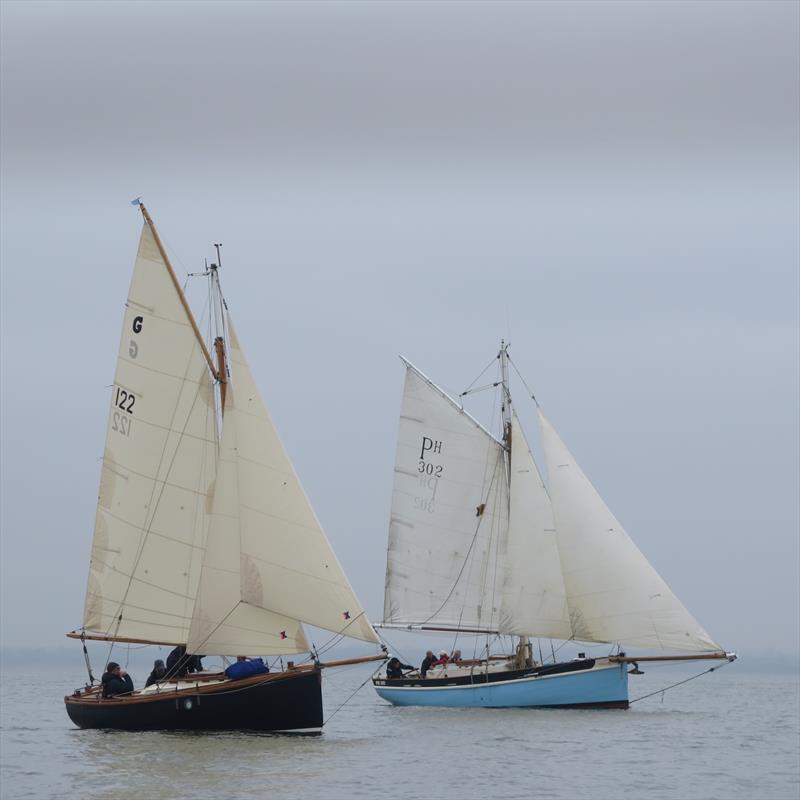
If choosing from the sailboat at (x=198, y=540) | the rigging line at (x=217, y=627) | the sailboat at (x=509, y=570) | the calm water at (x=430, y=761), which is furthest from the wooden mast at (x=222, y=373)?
the sailboat at (x=509, y=570)

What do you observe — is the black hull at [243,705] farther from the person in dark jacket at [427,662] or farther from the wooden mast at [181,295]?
the person in dark jacket at [427,662]

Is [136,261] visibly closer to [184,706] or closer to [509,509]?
[184,706]

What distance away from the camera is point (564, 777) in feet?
133

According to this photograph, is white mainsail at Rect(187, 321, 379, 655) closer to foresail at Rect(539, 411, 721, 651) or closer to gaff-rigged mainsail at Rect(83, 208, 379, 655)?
gaff-rigged mainsail at Rect(83, 208, 379, 655)

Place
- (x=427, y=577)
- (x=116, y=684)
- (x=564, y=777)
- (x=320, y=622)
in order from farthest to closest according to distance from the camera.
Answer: (x=427, y=577) < (x=116, y=684) < (x=320, y=622) < (x=564, y=777)

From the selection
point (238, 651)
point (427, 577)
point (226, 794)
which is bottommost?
point (226, 794)

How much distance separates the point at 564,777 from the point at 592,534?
18.3m

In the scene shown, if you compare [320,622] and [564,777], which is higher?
[320,622]

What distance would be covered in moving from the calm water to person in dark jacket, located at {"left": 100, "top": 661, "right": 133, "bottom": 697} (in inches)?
50.2

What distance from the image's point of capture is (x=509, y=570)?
60.3m

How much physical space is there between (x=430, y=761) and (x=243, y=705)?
18.3ft

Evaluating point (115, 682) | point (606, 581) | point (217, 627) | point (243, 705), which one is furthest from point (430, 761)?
point (606, 581)

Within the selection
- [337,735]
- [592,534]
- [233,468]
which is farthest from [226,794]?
[592,534]

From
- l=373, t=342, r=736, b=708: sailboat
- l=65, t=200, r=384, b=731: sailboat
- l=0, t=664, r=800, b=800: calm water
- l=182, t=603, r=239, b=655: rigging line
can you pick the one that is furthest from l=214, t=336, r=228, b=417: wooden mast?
l=373, t=342, r=736, b=708: sailboat
